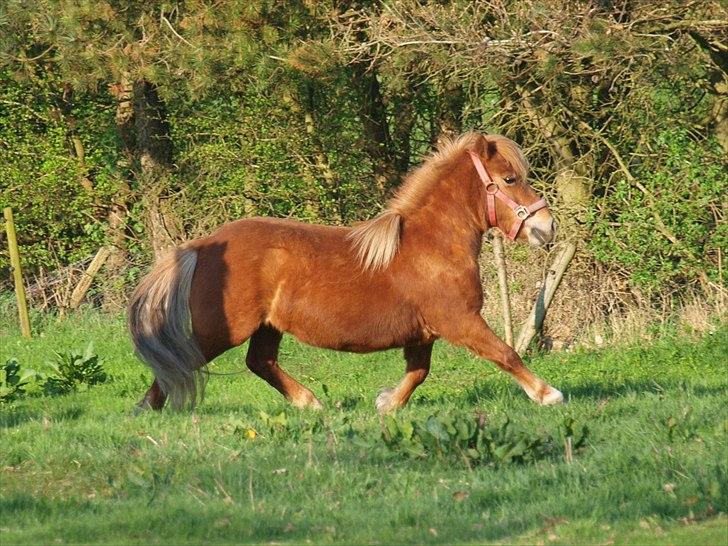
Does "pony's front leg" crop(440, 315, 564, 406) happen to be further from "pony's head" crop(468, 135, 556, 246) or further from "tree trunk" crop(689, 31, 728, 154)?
"tree trunk" crop(689, 31, 728, 154)

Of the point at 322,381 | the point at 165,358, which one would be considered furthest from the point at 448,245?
the point at 322,381

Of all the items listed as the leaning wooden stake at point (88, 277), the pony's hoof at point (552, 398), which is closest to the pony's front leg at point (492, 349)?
the pony's hoof at point (552, 398)

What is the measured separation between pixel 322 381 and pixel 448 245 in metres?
3.69

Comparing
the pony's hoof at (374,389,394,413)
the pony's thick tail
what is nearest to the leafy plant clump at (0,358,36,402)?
the pony's thick tail

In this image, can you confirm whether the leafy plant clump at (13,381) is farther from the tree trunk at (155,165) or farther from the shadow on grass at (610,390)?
the tree trunk at (155,165)

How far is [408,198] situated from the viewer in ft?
33.5

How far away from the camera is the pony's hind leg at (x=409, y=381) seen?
10.0m

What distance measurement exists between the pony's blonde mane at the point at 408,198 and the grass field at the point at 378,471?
4.11 feet

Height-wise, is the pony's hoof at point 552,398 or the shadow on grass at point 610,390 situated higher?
the pony's hoof at point 552,398

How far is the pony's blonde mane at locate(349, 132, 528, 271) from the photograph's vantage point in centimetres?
984

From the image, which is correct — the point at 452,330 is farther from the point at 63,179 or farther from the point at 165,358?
the point at 63,179

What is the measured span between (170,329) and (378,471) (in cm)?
268

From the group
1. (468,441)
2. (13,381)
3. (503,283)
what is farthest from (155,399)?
(503,283)

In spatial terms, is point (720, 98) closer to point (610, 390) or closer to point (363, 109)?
point (363, 109)
